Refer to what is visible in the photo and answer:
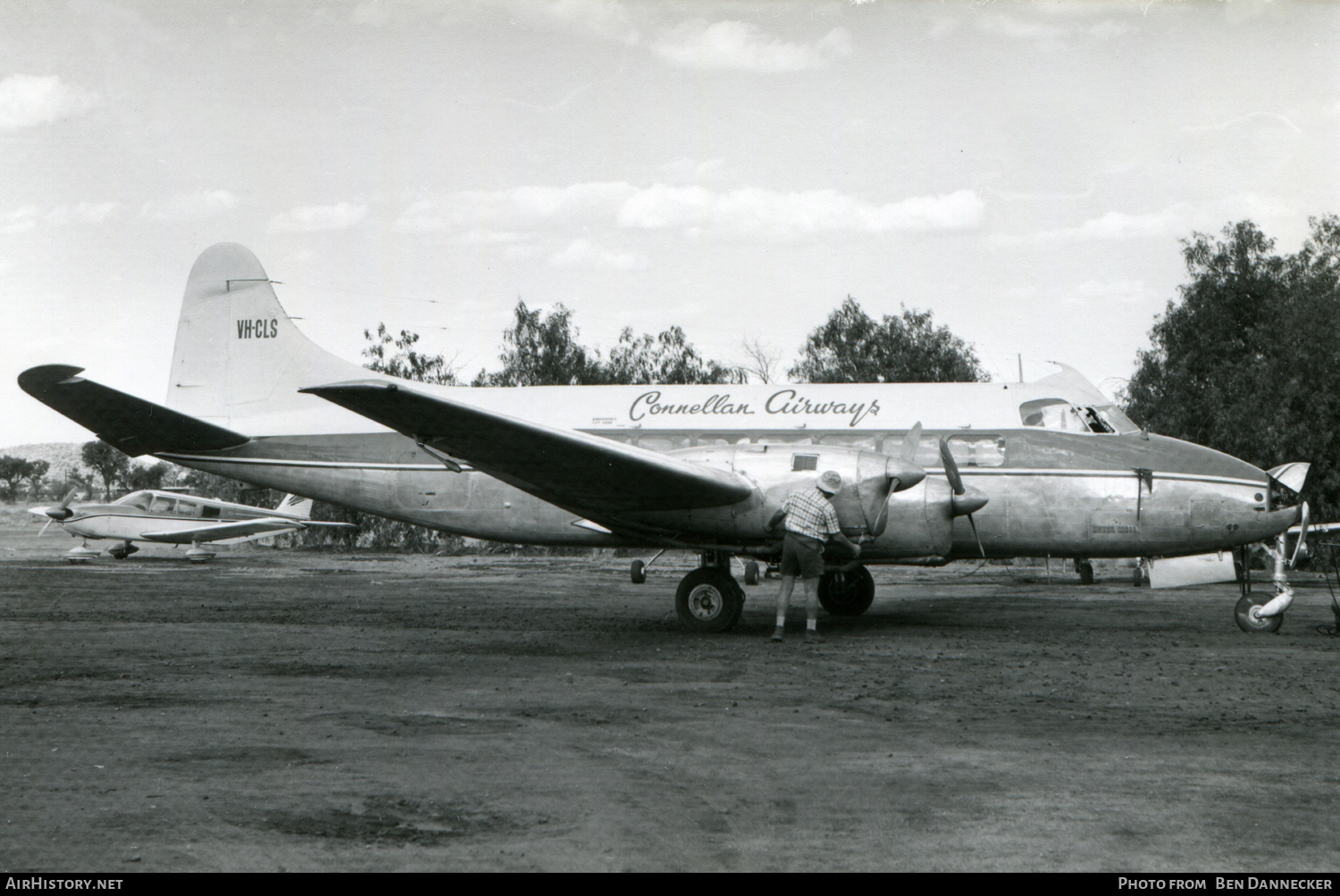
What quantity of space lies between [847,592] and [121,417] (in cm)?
867

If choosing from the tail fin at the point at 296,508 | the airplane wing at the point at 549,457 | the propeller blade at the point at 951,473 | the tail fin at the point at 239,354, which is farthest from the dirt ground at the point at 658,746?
the tail fin at the point at 296,508

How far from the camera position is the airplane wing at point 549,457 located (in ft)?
30.8

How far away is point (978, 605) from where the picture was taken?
15.2m

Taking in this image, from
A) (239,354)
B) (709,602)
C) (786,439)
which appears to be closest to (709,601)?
(709,602)

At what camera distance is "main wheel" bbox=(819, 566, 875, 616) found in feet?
44.7

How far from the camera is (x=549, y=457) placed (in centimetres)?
1047

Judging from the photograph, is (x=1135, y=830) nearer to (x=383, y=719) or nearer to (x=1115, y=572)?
(x=383, y=719)

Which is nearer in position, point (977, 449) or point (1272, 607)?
point (1272, 607)

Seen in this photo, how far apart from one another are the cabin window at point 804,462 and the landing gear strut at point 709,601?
126cm

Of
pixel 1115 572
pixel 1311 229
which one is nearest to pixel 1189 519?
pixel 1115 572

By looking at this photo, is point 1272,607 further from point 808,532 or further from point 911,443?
point 808,532

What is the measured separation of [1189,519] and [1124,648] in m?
2.36
